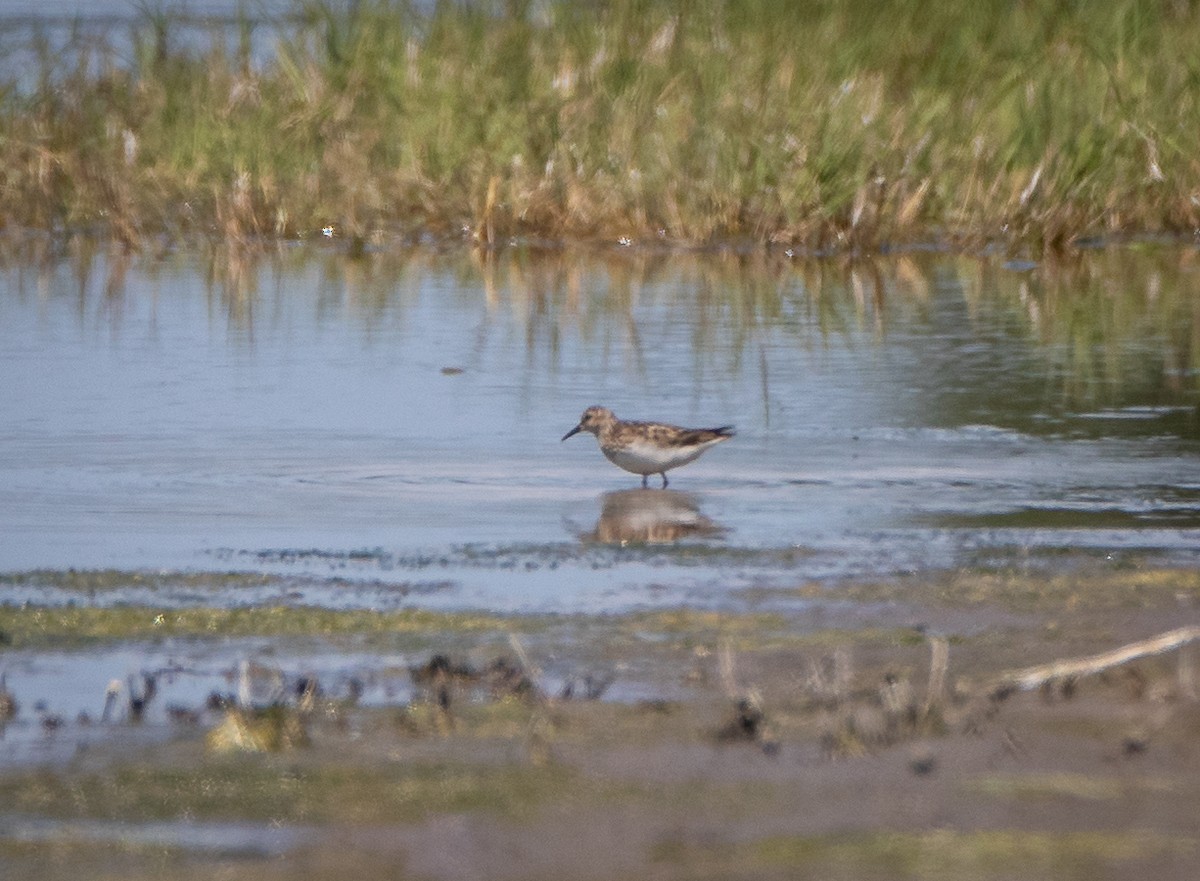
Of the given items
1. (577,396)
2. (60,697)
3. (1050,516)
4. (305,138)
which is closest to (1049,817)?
(60,697)

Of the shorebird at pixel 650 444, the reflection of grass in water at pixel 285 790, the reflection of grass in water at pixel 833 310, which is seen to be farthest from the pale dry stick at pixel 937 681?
the reflection of grass in water at pixel 833 310

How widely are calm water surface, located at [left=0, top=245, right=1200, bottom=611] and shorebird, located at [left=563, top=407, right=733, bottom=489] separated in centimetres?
12

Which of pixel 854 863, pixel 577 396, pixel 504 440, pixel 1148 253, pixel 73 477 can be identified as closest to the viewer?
pixel 854 863

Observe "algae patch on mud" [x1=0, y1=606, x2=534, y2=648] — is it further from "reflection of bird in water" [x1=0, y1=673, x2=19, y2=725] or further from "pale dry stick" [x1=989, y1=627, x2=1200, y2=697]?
"pale dry stick" [x1=989, y1=627, x2=1200, y2=697]

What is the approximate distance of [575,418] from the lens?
379 inches

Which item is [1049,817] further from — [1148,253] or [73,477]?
[1148,253]

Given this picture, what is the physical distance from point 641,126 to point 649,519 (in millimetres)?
8376

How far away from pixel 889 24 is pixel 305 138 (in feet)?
13.7

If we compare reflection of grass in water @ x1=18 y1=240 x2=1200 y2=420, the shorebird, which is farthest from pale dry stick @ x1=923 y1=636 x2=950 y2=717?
reflection of grass in water @ x1=18 y1=240 x2=1200 y2=420

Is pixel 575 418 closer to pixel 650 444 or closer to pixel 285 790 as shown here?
pixel 650 444

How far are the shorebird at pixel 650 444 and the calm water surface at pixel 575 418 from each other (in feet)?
0.39

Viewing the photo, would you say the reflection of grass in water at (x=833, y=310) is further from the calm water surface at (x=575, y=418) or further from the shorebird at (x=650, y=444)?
the shorebird at (x=650, y=444)

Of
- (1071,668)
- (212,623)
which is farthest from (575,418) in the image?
(1071,668)

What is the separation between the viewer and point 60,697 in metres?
5.38
